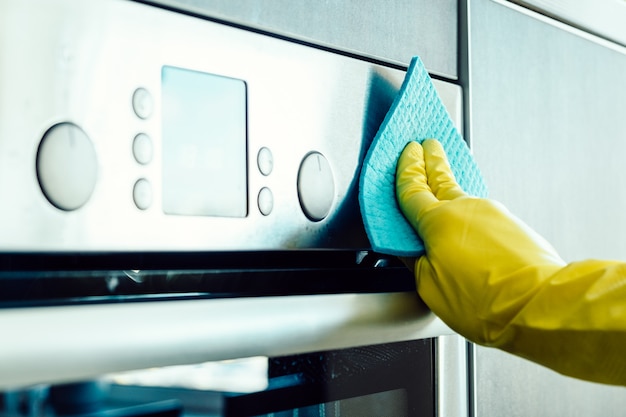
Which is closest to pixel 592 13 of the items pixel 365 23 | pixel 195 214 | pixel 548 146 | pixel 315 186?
pixel 548 146

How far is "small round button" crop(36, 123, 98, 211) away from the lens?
1.36 ft

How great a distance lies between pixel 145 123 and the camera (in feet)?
1.51

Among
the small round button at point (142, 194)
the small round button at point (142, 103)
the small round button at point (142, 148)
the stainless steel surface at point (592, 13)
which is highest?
the stainless steel surface at point (592, 13)

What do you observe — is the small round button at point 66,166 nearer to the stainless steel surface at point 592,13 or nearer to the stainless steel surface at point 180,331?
the stainless steel surface at point 180,331

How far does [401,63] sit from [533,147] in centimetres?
24

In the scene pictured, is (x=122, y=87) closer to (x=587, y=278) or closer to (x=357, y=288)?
(x=357, y=288)

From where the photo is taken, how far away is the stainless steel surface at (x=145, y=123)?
1.34ft

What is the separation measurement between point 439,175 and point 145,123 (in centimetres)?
26

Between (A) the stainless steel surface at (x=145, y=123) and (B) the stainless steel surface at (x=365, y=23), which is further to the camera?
(B) the stainless steel surface at (x=365, y=23)

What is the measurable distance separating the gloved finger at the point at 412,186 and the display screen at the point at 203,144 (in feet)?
0.45

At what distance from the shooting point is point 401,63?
0.65 m

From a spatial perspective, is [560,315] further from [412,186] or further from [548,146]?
[548,146]

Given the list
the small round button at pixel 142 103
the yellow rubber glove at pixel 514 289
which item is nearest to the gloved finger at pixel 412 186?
the yellow rubber glove at pixel 514 289

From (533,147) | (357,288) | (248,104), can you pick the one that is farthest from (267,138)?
(533,147)
